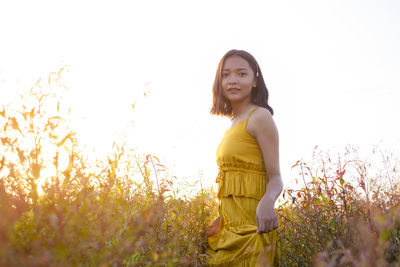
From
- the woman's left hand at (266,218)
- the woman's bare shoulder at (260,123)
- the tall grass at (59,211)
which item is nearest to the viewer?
the tall grass at (59,211)

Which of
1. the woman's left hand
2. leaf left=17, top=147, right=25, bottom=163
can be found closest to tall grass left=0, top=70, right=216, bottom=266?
leaf left=17, top=147, right=25, bottom=163

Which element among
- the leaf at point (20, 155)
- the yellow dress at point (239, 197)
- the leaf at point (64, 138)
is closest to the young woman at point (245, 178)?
the yellow dress at point (239, 197)

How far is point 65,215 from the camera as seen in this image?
55.0 inches

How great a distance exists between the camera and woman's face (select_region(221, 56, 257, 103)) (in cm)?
294

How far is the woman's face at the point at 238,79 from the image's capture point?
2936mm

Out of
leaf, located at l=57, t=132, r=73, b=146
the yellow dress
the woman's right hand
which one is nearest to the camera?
leaf, located at l=57, t=132, r=73, b=146

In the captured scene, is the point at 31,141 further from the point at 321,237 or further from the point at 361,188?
the point at 361,188

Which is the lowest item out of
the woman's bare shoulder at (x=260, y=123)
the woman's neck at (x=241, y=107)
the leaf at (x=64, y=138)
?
the leaf at (x=64, y=138)

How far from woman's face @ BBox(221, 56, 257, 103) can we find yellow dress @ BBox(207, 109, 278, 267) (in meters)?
0.27

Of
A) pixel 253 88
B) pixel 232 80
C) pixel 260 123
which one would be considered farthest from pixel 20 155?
pixel 253 88

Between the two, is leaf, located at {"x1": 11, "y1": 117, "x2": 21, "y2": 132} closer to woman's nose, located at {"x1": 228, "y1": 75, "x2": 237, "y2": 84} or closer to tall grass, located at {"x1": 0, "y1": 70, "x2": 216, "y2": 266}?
tall grass, located at {"x1": 0, "y1": 70, "x2": 216, "y2": 266}

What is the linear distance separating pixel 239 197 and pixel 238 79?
0.97 metres

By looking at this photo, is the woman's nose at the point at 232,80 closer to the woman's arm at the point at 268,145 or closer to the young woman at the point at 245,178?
the young woman at the point at 245,178

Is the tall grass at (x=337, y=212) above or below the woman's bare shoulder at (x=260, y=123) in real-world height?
below
